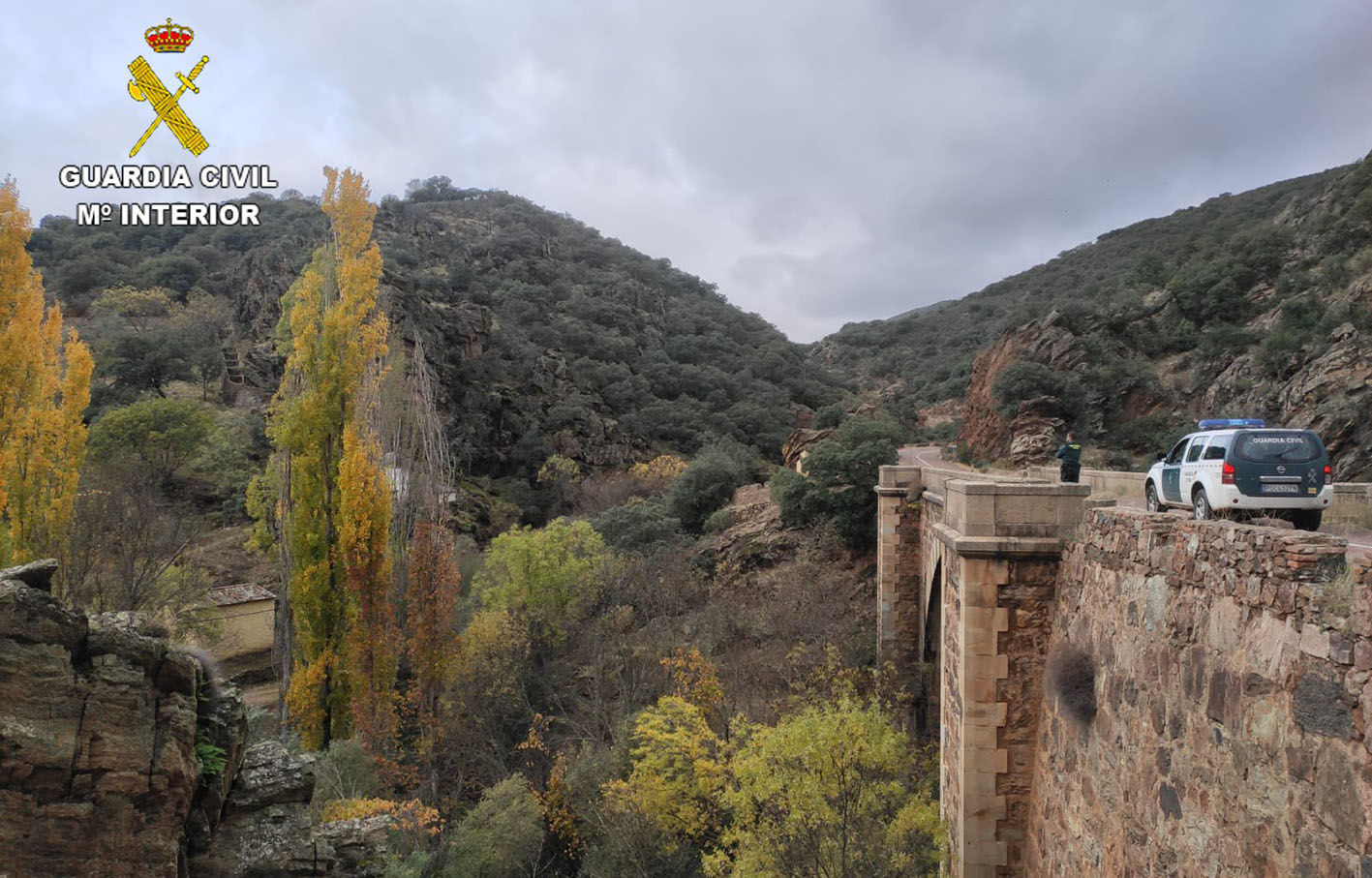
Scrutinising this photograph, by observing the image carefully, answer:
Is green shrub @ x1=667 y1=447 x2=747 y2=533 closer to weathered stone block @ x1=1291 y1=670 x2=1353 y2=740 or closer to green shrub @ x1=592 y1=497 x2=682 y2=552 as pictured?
green shrub @ x1=592 y1=497 x2=682 y2=552

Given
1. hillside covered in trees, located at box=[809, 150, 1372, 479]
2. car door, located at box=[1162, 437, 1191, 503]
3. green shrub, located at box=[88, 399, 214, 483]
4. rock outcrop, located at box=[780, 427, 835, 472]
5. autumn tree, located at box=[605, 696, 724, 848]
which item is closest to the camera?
car door, located at box=[1162, 437, 1191, 503]

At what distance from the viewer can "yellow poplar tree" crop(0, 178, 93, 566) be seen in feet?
39.0

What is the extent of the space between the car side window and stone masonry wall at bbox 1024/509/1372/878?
1549 mm

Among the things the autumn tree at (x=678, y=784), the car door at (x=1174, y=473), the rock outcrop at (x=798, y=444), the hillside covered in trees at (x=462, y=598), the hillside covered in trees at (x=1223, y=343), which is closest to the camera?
the car door at (x=1174, y=473)

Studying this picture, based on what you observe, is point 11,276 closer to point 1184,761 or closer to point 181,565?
point 181,565

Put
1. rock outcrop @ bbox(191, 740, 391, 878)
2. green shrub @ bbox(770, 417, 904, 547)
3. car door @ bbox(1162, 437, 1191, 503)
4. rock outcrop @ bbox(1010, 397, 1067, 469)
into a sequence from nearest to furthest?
rock outcrop @ bbox(191, 740, 391, 878)
car door @ bbox(1162, 437, 1191, 503)
green shrub @ bbox(770, 417, 904, 547)
rock outcrop @ bbox(1010, 397, 1067, 469)

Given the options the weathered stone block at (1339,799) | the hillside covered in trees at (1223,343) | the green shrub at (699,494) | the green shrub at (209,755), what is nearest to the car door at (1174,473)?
the weathered stone block at (1339,799)

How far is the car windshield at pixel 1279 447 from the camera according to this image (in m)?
6.62

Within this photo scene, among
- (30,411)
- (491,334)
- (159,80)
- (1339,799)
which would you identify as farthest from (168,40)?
(491,334)

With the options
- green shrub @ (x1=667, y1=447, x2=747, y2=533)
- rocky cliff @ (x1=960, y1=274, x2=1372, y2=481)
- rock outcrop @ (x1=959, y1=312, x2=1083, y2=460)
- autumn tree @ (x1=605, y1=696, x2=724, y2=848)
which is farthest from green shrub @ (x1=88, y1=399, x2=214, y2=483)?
rocky cliff @ (x1=960, y1=274, x2=1372, y2=481)

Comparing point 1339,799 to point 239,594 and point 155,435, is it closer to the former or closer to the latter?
point 239,594

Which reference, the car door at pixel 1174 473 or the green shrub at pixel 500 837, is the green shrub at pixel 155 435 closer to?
the green shrub at pixel 500 837

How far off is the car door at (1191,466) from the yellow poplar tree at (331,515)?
45.1ft

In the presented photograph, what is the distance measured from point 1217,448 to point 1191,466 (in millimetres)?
537
